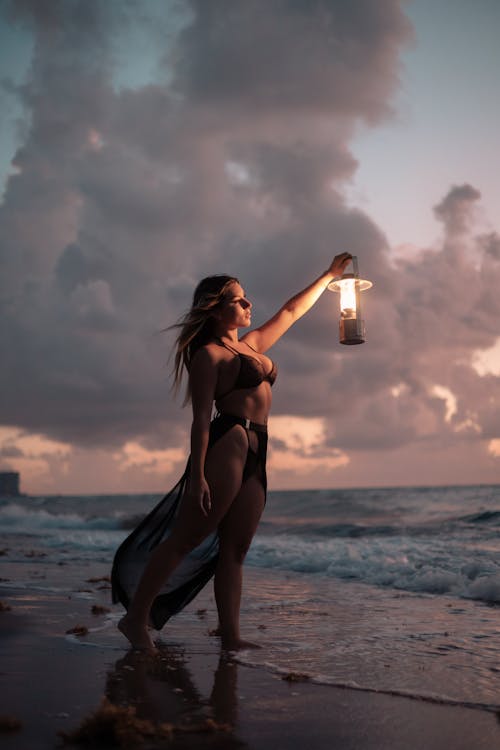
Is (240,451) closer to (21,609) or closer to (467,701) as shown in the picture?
(467,701)

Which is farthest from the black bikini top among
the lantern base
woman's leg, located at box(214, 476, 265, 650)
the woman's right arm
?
the lantern base

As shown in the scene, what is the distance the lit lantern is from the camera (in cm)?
476

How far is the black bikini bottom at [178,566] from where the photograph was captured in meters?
4.30

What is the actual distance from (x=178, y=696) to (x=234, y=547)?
1409 mm

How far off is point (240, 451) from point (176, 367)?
70 cm

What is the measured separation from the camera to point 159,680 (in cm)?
326

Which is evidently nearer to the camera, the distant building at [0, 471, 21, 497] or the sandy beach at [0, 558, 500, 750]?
the sandy beach at [0, 558, 500, 750]

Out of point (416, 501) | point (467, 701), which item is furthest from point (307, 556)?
point (416, 501)

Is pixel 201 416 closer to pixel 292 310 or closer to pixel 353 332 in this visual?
pixel 292 310

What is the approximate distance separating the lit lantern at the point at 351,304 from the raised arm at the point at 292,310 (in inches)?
3.1

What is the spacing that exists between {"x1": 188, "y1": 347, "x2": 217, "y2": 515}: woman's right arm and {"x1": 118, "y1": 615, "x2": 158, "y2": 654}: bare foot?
83 cm

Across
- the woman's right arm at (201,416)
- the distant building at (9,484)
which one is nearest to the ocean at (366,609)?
the woman's right arm at (201,416)

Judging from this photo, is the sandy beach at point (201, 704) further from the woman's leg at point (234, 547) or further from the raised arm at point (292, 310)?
the raised arm at point (292, 310)

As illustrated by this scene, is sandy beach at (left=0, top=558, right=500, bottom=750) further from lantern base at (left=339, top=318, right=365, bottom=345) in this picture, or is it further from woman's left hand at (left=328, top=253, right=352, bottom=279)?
woman's left hand at (left=328, top=253, right=352, bottom=279)
